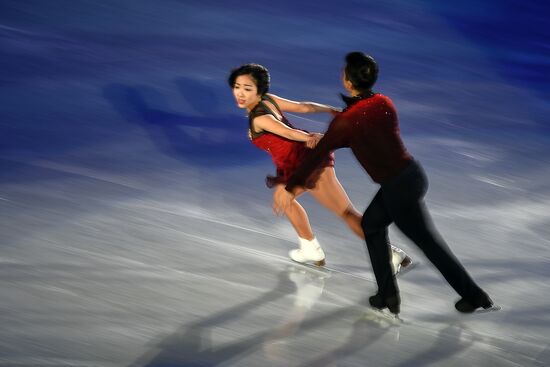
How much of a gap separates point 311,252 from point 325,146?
0.96m

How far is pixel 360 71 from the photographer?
4.75 meters

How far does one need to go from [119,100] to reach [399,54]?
118 inches

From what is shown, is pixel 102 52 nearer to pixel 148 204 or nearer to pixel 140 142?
pixel 140 142

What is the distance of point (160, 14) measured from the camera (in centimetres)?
980

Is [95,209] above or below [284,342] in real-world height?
above

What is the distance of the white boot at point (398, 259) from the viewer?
210 inches

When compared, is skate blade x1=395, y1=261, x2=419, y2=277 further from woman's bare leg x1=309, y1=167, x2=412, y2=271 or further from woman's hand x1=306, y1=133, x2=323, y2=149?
woman's hand x1=306, y1=133, x2=323, y2=149

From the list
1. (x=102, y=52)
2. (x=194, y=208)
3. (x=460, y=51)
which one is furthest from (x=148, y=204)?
(x=460, y=51)

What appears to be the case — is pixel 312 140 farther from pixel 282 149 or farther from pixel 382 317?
pixel 382 317

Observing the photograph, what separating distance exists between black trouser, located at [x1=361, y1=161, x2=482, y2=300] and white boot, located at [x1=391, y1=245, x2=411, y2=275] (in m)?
0.35

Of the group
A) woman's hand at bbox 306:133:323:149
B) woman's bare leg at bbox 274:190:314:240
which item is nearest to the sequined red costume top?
woman's hand at bbox 306:133:323:149

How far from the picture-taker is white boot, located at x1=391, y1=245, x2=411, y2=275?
17.5 ft

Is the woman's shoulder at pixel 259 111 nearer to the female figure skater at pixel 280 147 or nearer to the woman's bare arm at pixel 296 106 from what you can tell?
the female figure skater at pixel 280 147

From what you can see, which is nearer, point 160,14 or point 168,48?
point 168,48
